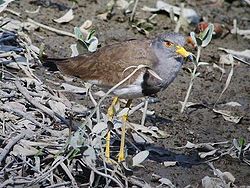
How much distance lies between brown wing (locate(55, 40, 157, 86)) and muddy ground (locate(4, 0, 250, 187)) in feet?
2.44

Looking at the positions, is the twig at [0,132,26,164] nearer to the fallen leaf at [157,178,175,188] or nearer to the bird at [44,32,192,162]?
the bird at [44,32,192,162]

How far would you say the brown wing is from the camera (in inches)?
217

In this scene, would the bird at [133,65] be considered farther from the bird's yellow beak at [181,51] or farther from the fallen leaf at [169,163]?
the fallen leaf at [169,163]

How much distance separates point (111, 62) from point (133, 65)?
0.19 metres

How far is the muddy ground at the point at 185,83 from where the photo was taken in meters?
5.69

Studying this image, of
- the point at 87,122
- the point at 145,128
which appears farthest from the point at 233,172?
the point at 87,122

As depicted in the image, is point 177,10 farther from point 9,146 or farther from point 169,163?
point 9,146

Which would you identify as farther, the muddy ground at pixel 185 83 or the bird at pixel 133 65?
the muddy ground at pixel 185 83

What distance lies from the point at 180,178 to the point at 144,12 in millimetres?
3578

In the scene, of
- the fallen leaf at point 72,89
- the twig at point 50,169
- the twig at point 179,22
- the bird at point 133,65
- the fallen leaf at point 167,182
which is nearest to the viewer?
the twig at point 50,169

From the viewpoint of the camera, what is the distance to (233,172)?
5.65 metres

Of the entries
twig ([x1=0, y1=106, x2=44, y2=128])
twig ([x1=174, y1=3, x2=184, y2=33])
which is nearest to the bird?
twig ([x1=0, y1=106, x2=44, y2=128])

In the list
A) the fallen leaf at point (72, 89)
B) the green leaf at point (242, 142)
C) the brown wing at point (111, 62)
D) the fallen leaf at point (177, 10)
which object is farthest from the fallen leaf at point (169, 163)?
the fallen leaf at point (177, 10)

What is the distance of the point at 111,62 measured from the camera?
557cm
